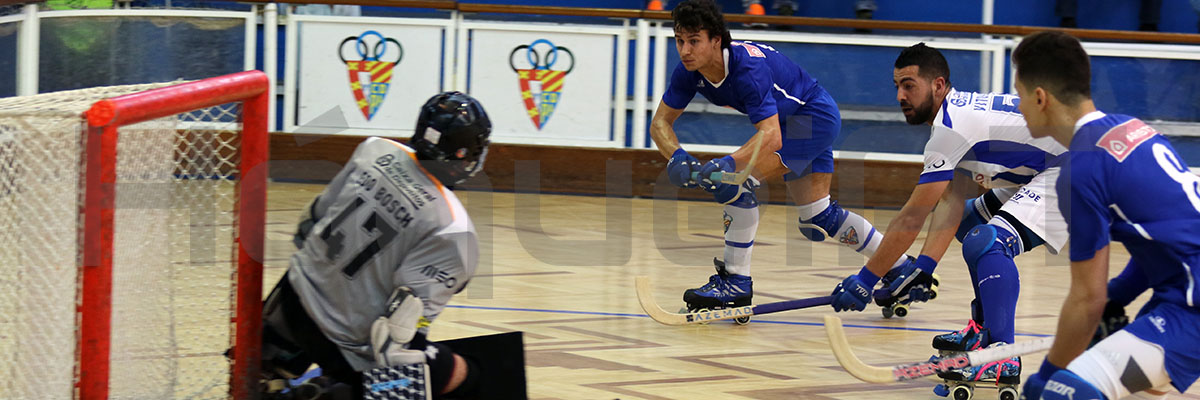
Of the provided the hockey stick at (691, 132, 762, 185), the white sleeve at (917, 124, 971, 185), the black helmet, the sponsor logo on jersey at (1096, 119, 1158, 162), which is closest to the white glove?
the black helmet

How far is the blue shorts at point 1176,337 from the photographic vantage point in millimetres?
2689

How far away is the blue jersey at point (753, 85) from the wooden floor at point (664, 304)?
874mm

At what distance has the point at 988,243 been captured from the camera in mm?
3975

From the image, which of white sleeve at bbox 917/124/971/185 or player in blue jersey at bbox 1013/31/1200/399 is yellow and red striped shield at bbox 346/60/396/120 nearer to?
white sleeve at bbox 917/124/971/185

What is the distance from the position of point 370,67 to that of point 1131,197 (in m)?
7.07

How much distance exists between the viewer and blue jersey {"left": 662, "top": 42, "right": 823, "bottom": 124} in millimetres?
5203

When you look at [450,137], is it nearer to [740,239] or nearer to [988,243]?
[988,243]

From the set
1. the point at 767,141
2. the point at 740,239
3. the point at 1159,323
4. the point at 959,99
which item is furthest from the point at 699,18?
the point at 1159,323

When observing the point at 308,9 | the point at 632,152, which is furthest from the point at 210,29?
the point at 632,152

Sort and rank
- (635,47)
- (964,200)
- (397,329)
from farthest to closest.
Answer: (635,47), (964,200), (397,329)

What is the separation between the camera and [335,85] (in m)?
9.20

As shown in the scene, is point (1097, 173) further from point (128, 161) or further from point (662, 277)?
point (662, 277)

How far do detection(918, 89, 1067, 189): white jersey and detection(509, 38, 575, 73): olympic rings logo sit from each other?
505cm

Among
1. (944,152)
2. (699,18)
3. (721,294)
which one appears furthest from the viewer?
(721,294)
